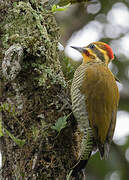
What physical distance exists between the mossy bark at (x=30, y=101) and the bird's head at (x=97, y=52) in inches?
23.8

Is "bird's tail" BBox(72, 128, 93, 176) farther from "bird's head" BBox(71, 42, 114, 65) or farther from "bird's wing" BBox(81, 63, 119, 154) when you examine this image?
"bird's head" BBox(71, 42, 114, 65)

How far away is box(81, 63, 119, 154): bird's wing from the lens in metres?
2.81

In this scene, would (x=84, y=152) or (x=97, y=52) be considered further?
(x=97, y=52)

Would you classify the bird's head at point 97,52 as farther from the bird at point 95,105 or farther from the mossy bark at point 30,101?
the mossy bark at point 30,101

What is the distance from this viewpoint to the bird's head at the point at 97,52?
3.28m

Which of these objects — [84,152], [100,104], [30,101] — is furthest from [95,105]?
[30,101]

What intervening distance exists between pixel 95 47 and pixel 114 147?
2067 millimetres

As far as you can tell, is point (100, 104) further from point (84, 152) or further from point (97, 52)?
point (97, 52)

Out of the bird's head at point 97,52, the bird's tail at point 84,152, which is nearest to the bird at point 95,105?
the bird's tail at point 84,152

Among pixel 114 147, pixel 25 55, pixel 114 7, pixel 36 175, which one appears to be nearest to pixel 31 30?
pixel 25 55

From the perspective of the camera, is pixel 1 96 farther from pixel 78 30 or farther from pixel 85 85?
pixel 78 30

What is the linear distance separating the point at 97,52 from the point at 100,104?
667 mm

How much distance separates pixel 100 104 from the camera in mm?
2846

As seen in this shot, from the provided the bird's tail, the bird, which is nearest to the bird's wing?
the bird
